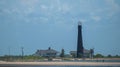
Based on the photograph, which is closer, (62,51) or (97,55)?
(62,51)

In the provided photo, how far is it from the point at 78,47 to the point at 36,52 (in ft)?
158

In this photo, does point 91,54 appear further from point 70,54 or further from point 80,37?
point 80,37

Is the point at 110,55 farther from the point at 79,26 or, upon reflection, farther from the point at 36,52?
the point at 79,26

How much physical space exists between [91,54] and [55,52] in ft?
55.1

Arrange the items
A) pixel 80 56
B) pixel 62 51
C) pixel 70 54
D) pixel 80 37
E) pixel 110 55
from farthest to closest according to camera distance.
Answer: pixel 110 55 < pixel 70 54 < pixel 62 51 < pixel 80 56 < pixel 80 37

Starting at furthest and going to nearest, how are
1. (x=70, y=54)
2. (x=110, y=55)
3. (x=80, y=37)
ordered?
(x=110, y=55), (x=70, y=54), (x=80, y=37)

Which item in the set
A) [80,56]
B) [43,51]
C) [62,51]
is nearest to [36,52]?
[43,51]

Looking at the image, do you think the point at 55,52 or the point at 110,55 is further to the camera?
the point at 110,55

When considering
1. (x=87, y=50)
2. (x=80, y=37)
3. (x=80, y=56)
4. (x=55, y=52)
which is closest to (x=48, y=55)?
(x=55, y=52)

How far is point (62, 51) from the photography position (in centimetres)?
16375

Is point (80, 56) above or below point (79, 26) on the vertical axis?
below

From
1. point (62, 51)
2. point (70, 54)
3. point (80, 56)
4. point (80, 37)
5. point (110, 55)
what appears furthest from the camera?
point (110, 55)

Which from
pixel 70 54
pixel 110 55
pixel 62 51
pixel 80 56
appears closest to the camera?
pixel 80 56

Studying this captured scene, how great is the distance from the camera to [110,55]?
197375 mm
